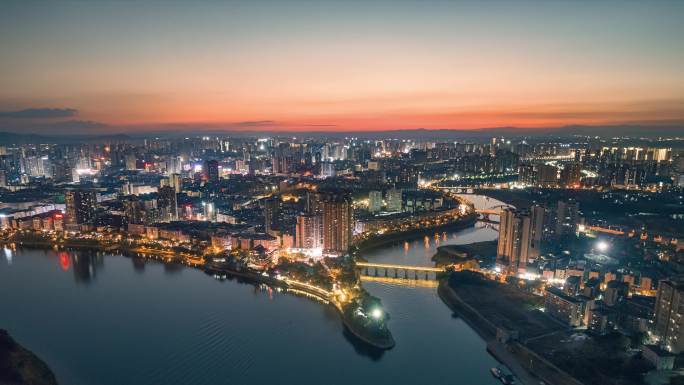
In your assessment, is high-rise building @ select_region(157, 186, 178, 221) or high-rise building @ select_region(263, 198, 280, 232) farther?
high-rise building @ select_region(157, 186, 178, 221)

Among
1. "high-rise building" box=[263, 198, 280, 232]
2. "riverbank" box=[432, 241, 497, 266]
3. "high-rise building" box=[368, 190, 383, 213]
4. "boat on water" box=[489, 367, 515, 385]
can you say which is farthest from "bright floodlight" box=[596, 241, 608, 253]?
"high-rise building" box=[263, 198, 280, 232]

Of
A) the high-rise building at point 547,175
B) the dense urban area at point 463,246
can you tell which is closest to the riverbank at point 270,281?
the dense urban area at point 463,246

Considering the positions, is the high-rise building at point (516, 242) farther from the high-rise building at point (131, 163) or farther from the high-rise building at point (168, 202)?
the high-rise building at point (131, 163)

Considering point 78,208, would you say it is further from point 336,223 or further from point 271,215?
point 336,223

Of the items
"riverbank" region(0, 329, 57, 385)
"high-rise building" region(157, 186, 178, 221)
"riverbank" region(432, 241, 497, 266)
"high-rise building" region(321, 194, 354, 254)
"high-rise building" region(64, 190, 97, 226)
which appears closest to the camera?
"riverbank" region(0, 329, 57, 385)

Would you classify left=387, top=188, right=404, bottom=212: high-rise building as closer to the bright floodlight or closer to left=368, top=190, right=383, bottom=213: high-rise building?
left=368, top=190, right=383, bottom=213: high-rise building
